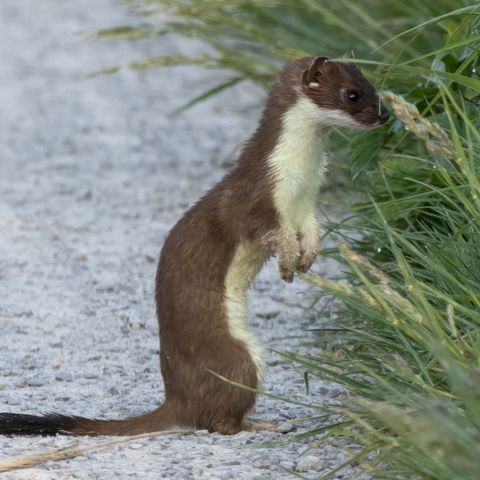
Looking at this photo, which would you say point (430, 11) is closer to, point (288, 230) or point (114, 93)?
point (288, 230)

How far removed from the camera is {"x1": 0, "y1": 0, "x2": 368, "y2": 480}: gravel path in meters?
3.95

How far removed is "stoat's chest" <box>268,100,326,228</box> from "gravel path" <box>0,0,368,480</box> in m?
0.67

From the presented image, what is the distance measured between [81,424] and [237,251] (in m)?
0.71

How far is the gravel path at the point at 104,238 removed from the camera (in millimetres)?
3945

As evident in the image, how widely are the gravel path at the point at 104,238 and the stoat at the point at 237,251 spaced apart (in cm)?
11

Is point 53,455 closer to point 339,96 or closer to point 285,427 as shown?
point 285,427

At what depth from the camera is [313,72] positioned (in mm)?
4184

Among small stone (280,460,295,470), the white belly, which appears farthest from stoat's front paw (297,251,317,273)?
small stone (280,460,295,470)

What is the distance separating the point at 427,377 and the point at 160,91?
6.57 m

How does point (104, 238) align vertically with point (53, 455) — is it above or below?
below

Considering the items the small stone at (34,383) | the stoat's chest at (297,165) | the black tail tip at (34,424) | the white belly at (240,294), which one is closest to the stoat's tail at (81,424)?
the black tail tip at (34,424)

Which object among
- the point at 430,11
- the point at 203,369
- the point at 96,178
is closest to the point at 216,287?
the point at 203,369

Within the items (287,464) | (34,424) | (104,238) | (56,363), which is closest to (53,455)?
(34,424)

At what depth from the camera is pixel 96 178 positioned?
A: 7.62 metres
